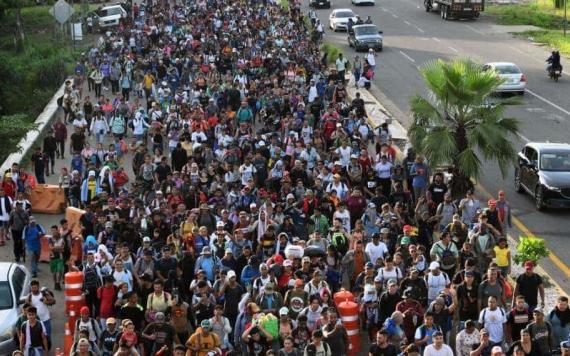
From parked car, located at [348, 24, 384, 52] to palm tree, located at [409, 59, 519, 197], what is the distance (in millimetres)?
25669

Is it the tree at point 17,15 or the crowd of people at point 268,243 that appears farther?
the tree at point 17,15

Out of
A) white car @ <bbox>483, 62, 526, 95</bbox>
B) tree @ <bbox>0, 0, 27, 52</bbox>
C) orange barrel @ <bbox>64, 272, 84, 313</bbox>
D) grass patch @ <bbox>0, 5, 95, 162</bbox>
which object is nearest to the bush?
orange barrel @ <bbox>64, 272, 84, 313</bbox>

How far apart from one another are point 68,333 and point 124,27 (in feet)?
121

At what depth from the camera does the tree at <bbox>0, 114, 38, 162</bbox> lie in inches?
1413

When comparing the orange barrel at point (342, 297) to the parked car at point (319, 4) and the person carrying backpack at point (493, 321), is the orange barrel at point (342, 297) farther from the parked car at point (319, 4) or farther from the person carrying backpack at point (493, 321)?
the parked car at point (319, 4)

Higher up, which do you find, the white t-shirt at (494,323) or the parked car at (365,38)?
the white t-shirt at (494,323)

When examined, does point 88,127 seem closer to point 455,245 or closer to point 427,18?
point 455,245

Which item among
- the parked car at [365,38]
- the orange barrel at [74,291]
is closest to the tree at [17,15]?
the parked car at [365,38]

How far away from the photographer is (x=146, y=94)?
37188 millimetres

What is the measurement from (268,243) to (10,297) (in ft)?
13.6

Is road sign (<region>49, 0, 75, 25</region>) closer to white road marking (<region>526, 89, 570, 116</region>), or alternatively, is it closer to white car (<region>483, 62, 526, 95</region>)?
white car (<region>483, 62, 526, 95</region>)

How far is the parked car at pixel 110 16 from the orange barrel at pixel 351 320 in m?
44.4

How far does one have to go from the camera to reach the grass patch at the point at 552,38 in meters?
53.1

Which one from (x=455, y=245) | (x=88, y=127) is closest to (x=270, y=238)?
(x=455, y=245)
